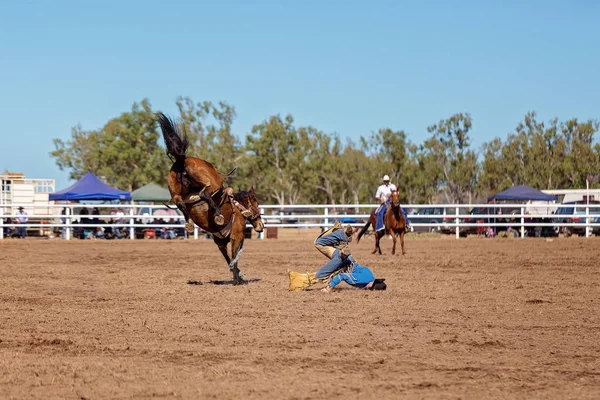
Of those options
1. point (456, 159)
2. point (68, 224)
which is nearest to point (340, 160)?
point (456, 159)

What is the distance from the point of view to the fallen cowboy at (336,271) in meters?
12.7

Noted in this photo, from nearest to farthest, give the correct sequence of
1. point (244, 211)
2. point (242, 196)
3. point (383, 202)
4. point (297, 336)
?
point (297, 336), point (244, 211), point (242, 196), point (383, 202)

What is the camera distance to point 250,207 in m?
13.9

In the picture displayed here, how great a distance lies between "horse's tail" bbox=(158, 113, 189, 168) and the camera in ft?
43.2

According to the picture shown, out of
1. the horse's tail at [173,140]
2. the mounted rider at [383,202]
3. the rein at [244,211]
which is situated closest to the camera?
the horse's tail at [173,140]

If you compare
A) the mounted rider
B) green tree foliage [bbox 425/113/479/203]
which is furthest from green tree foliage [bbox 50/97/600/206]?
the mounted rider

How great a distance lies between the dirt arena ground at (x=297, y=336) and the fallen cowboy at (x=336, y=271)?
271 mm

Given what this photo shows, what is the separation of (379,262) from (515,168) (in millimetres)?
48715

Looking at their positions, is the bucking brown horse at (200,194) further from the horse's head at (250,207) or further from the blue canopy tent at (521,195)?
the blue canopy tent at (521,195)

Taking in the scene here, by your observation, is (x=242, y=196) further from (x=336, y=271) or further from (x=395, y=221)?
(x=395, y=221)

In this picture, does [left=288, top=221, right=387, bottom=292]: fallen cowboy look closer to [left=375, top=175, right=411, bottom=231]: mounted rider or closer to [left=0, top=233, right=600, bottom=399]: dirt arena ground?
[left=0, top=233, right=600, bottom=399]: dirt arena ground

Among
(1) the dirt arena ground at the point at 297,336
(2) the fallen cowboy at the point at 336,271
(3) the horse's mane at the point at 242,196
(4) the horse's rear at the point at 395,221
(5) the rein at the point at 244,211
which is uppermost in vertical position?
(3) the horse's mane at the point at 242,196

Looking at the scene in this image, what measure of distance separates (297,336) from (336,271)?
412 centimetres

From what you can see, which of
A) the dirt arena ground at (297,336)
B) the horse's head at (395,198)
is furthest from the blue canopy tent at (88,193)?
the dirt arena ground at (297,336)
